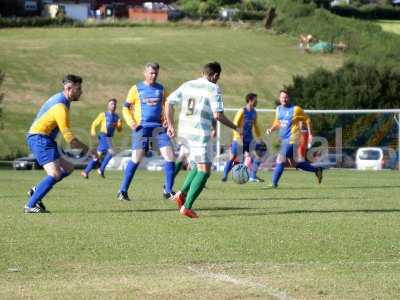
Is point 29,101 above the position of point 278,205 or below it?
below

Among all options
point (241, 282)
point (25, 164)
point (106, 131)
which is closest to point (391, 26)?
point (25, 164)

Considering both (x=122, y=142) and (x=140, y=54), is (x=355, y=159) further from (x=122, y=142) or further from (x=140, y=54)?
(x=140, y=54)

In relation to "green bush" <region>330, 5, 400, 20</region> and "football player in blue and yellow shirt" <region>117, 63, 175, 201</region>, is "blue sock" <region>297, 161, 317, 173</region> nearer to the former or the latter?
"football player in blue and yellow shirt" <region>117, 63, 175, 201</region>

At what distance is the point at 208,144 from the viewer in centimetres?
1486

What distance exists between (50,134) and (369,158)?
22.9 meters

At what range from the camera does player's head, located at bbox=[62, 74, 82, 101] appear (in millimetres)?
15078

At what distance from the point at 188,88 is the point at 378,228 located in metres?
3.13

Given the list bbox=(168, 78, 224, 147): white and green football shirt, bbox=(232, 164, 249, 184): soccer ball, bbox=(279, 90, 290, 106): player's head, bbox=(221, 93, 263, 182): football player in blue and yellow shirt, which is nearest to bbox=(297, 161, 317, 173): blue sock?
bbox=(279, 90, 290, 106): player's head

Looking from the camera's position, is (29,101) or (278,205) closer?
(278,205)

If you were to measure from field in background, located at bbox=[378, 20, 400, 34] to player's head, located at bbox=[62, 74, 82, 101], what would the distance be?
3217 inches

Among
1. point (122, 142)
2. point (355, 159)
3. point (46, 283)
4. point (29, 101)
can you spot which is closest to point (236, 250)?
point (46, 283)

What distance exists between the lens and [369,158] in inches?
1458

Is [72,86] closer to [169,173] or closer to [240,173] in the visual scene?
[169,173]

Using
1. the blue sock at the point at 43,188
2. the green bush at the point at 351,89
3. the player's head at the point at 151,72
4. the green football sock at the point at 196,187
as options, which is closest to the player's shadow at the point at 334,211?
the green football sock at the point at 196,187
